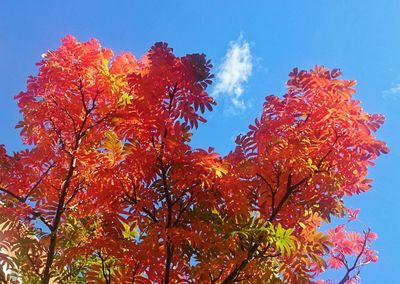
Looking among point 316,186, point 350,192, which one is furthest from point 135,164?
point 350,192

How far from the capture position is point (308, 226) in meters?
5.05

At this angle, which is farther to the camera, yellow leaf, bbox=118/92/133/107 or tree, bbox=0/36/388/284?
yellow leaf, bbox=118/92/133/107

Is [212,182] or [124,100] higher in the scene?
[124,100]

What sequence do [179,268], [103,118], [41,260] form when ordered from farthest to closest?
[41,260] → [103,118] → [179,268]

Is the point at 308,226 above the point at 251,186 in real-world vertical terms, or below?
below

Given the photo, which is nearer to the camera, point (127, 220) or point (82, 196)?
point (127, 220)

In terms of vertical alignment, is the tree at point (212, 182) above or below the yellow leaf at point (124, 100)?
below

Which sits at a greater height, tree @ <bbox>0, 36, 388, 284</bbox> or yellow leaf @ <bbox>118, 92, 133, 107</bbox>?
yellow leaf @ <bbox>118, 92, 133, 107</bbox>

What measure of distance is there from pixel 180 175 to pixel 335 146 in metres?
1.63

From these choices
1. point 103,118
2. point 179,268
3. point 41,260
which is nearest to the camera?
point 179,268

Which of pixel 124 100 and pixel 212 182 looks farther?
pixel 124 100

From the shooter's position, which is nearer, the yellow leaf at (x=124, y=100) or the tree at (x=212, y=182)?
the tree at (x=212, y=182)

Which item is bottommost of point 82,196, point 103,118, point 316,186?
point 316,186

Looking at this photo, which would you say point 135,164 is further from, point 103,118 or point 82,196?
point 82,196
